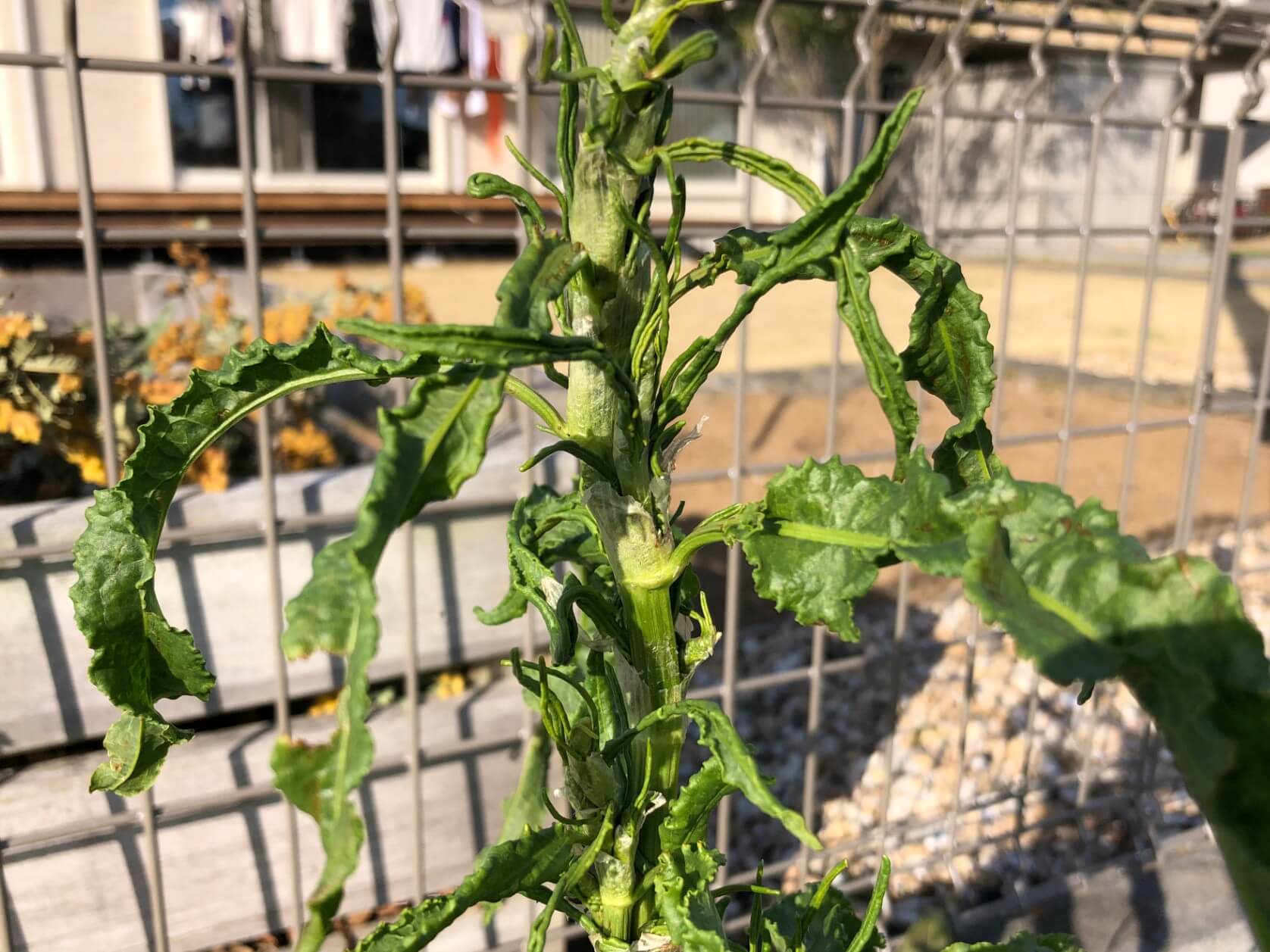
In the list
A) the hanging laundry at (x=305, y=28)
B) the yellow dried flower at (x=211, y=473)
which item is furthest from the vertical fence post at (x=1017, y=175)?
the hanging laundry at (x=305, y=28)

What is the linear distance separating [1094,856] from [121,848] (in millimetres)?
2200

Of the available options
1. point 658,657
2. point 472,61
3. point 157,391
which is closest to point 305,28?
point 472,61

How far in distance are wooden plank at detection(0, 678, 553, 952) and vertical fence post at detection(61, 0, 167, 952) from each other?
0.08 metres

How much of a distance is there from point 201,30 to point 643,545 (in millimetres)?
8583

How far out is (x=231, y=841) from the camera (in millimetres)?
1763

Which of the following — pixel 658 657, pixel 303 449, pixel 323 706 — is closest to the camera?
pixel 658 657

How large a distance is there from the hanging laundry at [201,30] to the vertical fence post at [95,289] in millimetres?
7083

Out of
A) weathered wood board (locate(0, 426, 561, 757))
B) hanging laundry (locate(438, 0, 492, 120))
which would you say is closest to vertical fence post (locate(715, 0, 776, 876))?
weathered wood board (locate(0, 426, 561, 757))

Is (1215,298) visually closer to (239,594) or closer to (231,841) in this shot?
(239,594)

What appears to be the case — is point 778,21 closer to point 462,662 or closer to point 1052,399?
point 1052,399

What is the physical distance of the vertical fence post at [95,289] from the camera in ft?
4.27

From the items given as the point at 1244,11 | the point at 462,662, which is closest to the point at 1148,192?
the point at 1244,11

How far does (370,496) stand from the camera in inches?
17.5

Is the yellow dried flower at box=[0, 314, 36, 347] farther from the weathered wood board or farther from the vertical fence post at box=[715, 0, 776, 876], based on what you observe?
the vertical fence post at box=[715, 0, 776, 876]
